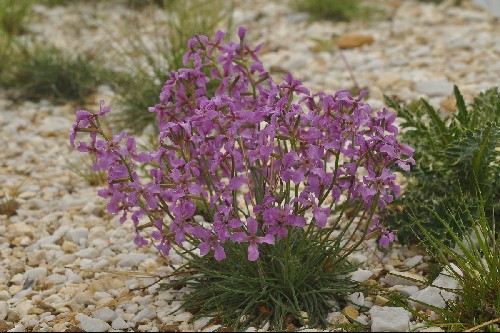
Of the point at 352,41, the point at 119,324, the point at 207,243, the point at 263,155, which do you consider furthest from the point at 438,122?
the point at 352,41

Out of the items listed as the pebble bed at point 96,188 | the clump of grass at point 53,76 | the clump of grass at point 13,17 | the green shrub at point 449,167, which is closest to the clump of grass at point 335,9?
the pebble bed at point 96,188

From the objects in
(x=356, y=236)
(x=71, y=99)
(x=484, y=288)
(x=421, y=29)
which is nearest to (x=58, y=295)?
(x=356, y=236)

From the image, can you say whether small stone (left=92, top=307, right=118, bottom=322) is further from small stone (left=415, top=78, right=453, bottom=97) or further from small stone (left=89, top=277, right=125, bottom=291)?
small stone (left=415, top=78, right=453, bottom=97)

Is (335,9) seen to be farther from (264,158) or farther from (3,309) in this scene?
(3,309)

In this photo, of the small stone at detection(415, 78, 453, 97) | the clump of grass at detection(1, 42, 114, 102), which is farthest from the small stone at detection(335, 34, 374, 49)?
the clump of grass at detection(1, 42, 114, 102)

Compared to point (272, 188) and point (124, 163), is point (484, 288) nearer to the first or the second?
point (272, 188)

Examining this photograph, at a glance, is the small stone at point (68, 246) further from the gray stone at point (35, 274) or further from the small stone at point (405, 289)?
the small stone at point (405, 289)

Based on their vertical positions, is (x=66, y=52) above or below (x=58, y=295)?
above
